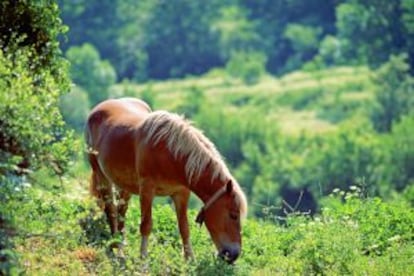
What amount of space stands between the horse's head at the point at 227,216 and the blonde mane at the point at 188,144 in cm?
22

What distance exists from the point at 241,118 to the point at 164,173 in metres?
76.0

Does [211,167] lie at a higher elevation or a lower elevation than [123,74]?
higher

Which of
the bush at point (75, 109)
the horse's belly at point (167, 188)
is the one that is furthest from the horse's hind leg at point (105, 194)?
the bush at point (75, 109)

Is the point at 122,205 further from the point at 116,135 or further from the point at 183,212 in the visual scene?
the point at 183,212

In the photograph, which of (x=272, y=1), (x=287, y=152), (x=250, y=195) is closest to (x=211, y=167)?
(x=250, y=195)

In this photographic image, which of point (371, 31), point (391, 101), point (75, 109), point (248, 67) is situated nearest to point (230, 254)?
point (75, 109)

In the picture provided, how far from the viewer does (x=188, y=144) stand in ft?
36.6

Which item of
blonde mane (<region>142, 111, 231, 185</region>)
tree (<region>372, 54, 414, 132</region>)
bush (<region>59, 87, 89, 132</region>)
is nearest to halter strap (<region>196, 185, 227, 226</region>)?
blonde mane (<region>142, 111, 231, 185</region>)

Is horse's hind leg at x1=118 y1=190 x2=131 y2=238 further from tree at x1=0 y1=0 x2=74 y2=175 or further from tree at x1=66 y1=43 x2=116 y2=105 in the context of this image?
tree at x1=66 y1=43 x2=116 y2=105

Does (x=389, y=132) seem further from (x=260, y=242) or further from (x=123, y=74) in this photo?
(x=260, y=242)

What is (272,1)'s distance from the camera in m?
139

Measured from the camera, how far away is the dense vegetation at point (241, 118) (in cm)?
898

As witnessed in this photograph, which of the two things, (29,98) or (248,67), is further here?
(248,67)

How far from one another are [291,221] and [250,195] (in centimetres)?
6045
